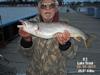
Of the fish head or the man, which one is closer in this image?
the fish head

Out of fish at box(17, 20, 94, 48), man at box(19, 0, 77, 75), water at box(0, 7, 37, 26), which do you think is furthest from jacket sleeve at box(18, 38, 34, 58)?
water at box(0, 7, 37, 26)

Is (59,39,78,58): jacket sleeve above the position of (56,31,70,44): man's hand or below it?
below

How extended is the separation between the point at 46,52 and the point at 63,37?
318mm

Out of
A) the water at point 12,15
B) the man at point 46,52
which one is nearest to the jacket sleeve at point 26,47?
the man at point 46,52

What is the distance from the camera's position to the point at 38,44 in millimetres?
4340

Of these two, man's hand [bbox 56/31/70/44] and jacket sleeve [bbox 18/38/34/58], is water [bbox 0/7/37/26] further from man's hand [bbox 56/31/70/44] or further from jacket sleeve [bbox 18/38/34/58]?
man's hand [bbox 56/31/70/44]

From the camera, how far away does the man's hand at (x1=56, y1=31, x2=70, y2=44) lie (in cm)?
410

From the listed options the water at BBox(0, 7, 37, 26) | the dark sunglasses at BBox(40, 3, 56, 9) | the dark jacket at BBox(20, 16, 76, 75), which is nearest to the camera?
the dark sunglasses at BBox(40, 3, 56, 9)

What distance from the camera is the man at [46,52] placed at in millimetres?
4254

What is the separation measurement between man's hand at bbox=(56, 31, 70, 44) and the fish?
0.10ft

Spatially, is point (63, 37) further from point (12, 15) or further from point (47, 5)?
point (12, 15)

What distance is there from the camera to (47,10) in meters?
4.19

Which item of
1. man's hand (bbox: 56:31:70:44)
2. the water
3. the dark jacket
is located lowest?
the water

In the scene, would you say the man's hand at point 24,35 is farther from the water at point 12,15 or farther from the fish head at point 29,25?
the water at point 12,15
